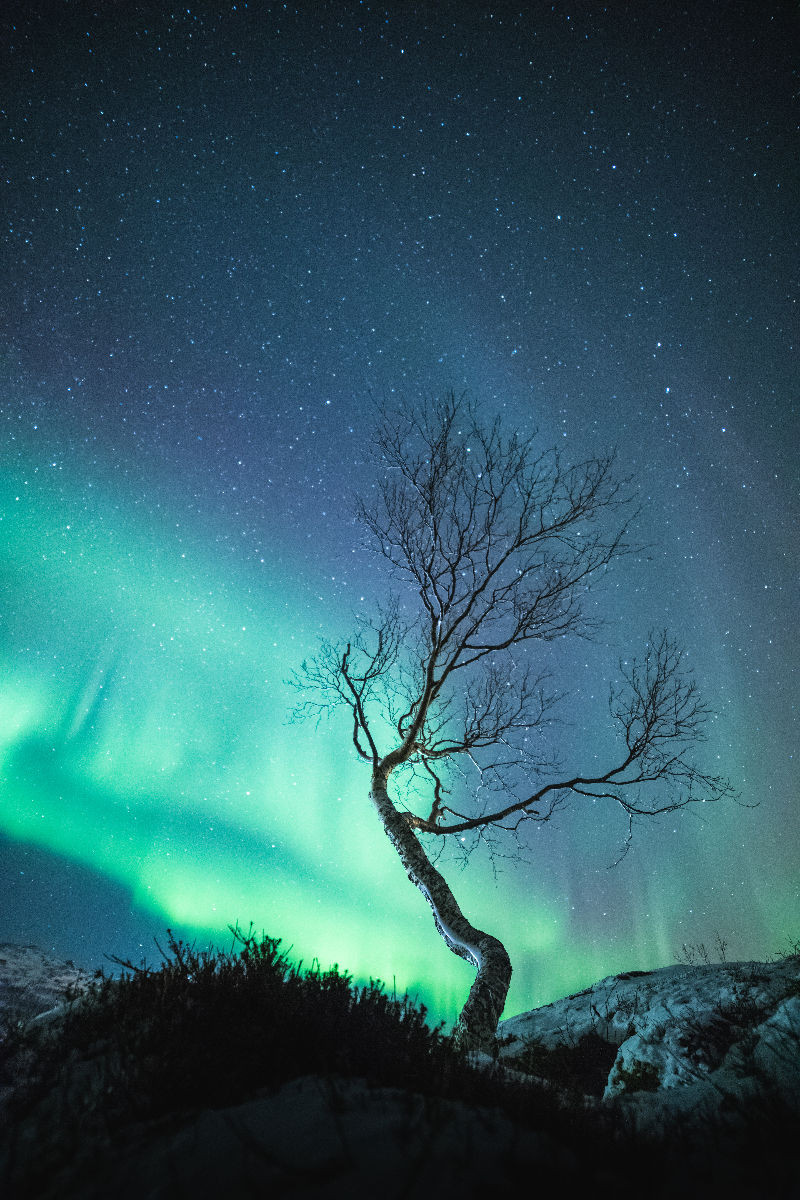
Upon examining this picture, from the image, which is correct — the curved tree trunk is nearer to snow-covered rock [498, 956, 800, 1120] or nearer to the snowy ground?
snow-covered rock [498, 956, 800, 1120]

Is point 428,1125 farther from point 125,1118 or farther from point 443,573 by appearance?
point 443,573

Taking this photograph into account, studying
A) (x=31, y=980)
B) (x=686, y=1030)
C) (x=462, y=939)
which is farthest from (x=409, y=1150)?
(x=31, y=980)

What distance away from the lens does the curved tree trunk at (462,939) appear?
6246mm

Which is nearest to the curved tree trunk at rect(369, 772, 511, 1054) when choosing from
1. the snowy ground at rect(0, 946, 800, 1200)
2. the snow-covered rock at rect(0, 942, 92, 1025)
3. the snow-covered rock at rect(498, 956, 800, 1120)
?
the snow-covered rock at rect(498, 956, 800, 1120)

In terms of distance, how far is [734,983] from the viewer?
19.0ft

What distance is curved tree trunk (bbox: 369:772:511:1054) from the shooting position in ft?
20.5

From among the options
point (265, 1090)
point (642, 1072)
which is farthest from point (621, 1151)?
point (642, 1072)

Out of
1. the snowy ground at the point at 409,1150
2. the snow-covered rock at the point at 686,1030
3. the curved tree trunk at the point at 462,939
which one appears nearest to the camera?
the snowy ground at the point at 409,1150

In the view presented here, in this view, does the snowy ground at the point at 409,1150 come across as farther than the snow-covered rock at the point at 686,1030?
No

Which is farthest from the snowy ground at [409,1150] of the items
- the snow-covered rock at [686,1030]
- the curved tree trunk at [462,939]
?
the curved tree trunk at [462,939]

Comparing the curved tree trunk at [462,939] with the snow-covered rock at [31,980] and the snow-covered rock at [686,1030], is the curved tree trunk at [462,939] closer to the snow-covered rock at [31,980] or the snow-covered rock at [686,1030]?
the snow-covered rock at [686,1030]

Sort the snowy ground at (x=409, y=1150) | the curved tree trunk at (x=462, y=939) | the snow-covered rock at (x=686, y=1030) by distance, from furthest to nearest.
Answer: the curved tree trunk at (x=462, y=939) → the snow-covered rock at (x=686, y=1030) → the snowy ground at (x=409, y=1150)

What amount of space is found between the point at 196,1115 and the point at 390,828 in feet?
23.9

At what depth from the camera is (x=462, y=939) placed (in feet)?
24.9
